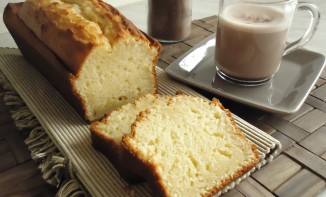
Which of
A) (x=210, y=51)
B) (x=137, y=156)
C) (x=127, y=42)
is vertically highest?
(x=127, y=42)

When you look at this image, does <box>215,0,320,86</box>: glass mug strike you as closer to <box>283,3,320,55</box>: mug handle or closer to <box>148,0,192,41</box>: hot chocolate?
<box>283,3,320,55</box>: mug handle

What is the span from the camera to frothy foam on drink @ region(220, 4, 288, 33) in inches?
53.6

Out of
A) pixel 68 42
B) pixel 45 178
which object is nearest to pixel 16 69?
pixel 68 42

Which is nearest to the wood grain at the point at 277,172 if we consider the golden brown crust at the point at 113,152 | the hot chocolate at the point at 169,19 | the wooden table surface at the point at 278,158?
the wooden table surface at the point at 278,158

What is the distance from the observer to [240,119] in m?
1.28

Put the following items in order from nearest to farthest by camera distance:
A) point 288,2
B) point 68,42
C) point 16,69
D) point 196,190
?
point 196,190
point 68,42
point 288,2
point 16,69

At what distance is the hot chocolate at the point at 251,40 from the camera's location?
54.1 inches

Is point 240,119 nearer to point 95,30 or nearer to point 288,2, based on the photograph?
point 288,2

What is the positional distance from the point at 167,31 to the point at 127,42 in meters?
0.64

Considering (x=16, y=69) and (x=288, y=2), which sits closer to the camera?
(x=288, y=2)

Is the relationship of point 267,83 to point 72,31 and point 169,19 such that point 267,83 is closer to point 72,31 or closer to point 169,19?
point 169,19

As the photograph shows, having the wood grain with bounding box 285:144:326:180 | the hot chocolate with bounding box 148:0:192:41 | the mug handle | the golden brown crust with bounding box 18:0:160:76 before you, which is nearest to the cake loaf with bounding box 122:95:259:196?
the wood grain with bounding box 285:144:326:180

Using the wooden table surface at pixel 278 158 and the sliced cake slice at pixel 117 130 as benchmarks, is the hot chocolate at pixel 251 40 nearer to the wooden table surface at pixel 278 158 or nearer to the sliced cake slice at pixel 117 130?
the wooden table surface at pixel 278 158

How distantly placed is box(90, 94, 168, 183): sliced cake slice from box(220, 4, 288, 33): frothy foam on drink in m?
0.41
